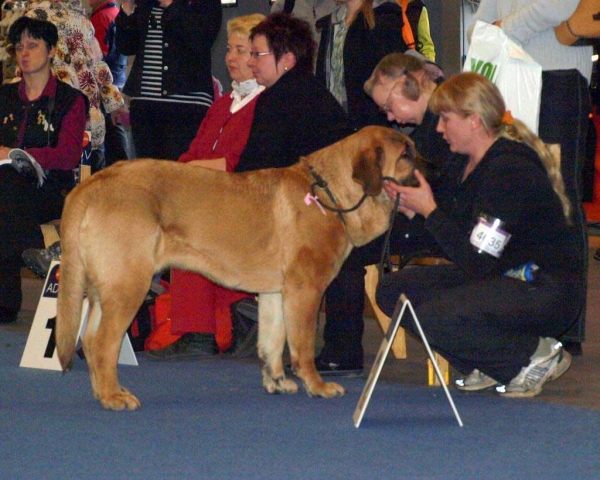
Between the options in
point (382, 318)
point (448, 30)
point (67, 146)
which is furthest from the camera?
point (448, 30)

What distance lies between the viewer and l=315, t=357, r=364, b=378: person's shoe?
4.59 metres

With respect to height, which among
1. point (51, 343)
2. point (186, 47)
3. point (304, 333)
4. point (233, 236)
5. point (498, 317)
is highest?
point (186, 47)

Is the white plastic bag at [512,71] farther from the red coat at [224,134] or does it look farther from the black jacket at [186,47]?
the black jacket at [186,47]

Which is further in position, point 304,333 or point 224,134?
point 224,134

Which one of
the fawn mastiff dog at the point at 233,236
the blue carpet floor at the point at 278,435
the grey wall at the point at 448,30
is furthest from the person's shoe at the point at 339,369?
the grey wall at the point at 448,30

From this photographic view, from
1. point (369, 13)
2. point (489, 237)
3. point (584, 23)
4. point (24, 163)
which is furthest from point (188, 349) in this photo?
point (584, 23)

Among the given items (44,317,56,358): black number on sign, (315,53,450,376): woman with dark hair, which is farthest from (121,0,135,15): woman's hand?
(315,53,450,376): woman with dark hair

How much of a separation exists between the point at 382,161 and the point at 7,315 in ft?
10.7

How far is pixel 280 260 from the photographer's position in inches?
163

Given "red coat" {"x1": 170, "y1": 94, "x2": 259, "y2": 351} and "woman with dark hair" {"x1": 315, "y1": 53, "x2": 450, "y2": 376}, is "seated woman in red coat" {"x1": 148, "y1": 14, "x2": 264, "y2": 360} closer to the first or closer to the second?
"red coat" {"x1": 170, "y1": 94, "x2": 259, "y2": 351}

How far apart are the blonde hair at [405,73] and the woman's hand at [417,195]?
2.29 feet

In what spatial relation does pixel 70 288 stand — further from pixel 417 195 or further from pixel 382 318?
pixel 382 318

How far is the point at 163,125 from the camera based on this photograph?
629 cm

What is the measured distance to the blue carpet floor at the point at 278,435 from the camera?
2.95 metres
